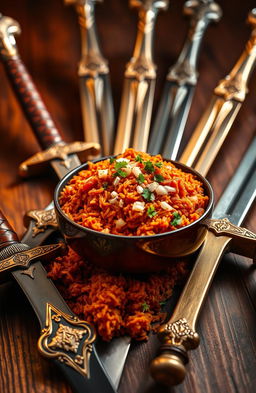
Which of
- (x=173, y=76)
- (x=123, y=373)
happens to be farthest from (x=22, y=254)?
(x=173, y=76)

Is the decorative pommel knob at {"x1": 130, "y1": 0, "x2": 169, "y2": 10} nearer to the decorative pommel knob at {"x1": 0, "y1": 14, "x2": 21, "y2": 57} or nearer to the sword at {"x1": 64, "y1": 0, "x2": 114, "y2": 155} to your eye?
the sword at {"x1": 64, "y1": 0, "x2": 114, "y2": 155}

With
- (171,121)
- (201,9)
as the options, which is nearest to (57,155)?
(171,121)

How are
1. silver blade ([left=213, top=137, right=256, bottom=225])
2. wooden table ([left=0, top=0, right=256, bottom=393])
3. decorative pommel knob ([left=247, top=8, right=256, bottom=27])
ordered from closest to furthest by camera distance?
1. wooden table ([left=0, top=0, right=256, bottom=393])
2. silver blade ([left=213, top=137, right=256, bottom=225])
3. decorative pommel knob ([left=247, top=8, right=256, bottom=27])

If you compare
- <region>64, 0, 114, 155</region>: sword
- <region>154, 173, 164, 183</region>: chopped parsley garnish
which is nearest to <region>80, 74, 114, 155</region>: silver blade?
<region>64, 0, 114, 155</region>: sword

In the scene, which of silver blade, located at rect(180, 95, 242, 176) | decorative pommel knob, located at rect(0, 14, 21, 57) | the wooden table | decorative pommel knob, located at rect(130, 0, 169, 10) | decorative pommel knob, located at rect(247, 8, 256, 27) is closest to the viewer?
the wooden table

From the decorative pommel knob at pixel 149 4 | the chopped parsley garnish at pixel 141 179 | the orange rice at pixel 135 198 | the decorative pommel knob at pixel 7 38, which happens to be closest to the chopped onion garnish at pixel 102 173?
the orange rice at pixel 135 198

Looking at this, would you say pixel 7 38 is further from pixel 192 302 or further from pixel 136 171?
pixel 192 302
